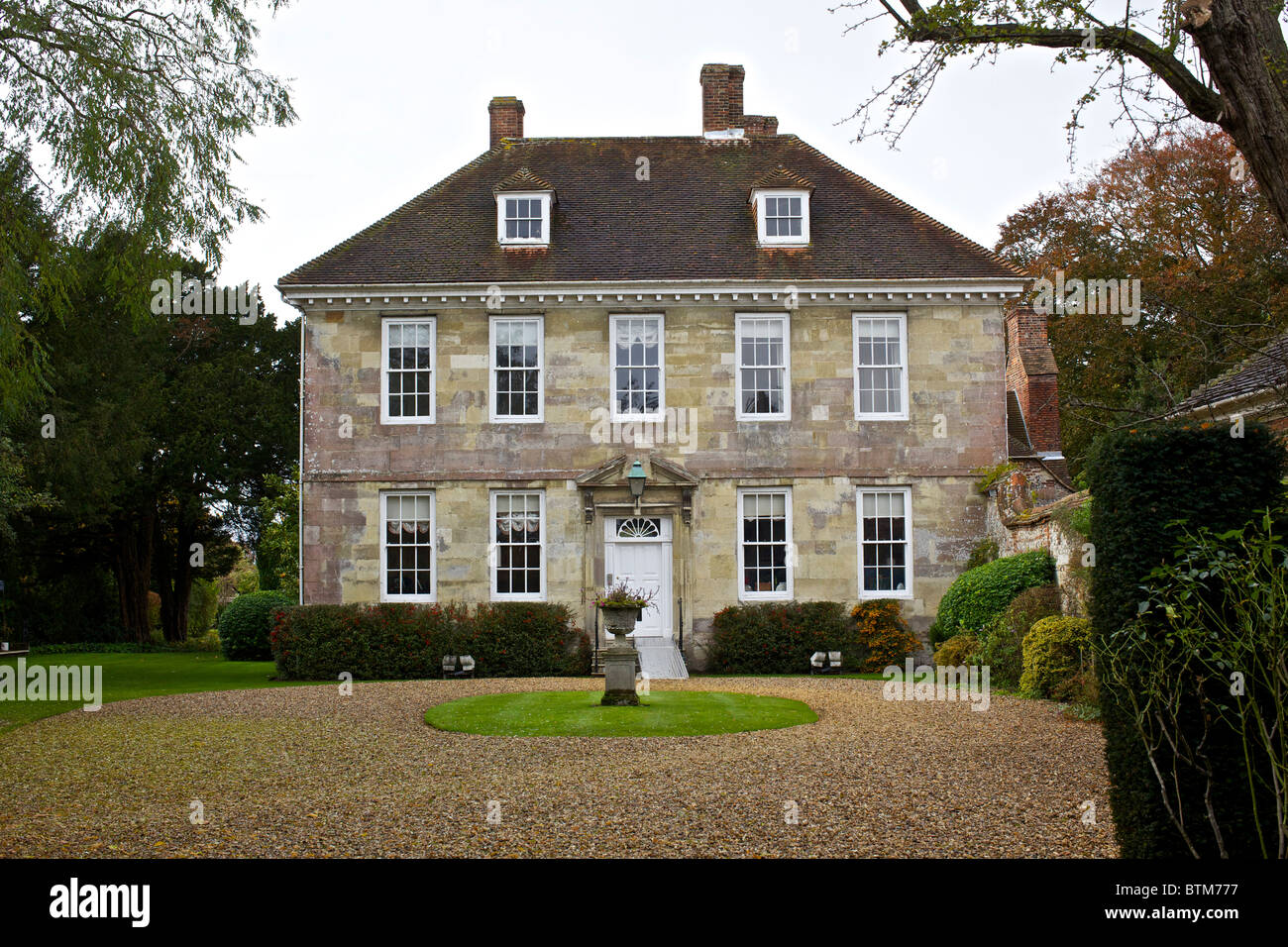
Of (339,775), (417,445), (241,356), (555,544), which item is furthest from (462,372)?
(241,356)

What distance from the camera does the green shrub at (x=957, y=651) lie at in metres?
17.6

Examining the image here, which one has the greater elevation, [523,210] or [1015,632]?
[523,210]

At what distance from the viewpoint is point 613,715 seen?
13.2 metres

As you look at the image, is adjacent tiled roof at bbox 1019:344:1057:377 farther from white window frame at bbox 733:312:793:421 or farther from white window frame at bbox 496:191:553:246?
white window frame at bbox 496:191:553:246

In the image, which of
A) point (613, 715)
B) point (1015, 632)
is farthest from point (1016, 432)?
point (613, 715)

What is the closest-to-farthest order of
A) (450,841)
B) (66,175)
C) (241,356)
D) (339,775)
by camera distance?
(450,841) < (339,775) < (66,175) < (241,356)

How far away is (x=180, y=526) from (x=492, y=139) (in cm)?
2092

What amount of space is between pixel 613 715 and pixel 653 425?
903 cm

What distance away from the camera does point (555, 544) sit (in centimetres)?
2109

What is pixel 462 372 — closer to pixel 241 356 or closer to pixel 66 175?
pixel 66 175

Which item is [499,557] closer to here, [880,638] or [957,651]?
[880,638]

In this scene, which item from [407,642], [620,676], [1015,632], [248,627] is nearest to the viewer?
[620,676]

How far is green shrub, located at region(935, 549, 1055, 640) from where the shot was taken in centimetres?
1755

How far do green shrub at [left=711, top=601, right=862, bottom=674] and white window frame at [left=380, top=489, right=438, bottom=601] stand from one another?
17.9 feet
